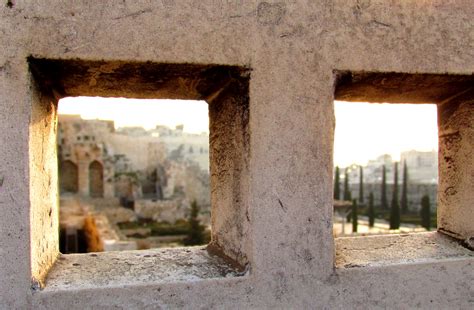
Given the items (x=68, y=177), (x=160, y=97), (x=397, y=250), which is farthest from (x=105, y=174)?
(x=397, y=250)

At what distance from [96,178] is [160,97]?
31486 millimetres

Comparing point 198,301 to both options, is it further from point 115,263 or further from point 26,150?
point 26,150

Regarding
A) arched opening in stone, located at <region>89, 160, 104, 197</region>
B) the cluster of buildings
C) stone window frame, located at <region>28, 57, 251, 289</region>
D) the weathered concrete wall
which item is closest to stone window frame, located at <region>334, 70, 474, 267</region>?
the weathered concrete wall

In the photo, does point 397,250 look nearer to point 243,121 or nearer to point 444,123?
point 444,123

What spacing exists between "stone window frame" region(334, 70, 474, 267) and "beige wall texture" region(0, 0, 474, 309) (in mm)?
16

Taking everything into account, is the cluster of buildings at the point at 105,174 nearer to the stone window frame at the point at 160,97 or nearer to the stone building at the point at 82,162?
the stone building at the point at 82,162

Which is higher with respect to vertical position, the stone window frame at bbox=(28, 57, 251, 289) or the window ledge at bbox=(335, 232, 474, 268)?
the stone window frame at bbox=(28, 57, 251, 289)

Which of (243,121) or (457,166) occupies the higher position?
(243,121)

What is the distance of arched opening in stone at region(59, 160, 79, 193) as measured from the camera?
30.7 m

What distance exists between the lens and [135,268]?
1.73 m

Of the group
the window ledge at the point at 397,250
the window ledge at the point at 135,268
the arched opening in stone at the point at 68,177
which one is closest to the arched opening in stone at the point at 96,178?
the arched opening in stone at the point at 68,177

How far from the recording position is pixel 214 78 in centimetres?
176

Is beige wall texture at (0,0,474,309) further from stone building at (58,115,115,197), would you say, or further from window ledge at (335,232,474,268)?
stone building at (58,115,115,197)

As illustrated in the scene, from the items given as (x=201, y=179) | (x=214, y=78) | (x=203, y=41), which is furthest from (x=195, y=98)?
(x=201, y=179)
